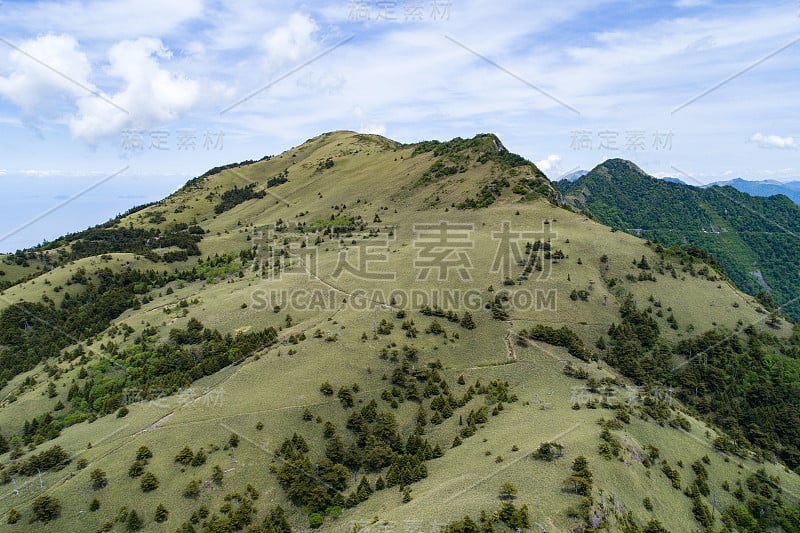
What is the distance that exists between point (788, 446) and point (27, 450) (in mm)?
103639

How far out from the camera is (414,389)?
6262 centimetres

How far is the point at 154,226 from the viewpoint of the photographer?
188m

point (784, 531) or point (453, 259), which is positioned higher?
point (453, 259)

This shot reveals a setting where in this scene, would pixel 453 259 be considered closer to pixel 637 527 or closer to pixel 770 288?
pixel 637 527

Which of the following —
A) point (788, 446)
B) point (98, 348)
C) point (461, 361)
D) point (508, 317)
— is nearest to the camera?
point (788, 446)

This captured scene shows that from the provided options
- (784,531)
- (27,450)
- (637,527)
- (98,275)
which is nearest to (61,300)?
(98,275)

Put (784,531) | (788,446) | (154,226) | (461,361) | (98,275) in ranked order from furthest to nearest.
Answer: (154,226), (98,275), (461,361), (788,446), (784,531)

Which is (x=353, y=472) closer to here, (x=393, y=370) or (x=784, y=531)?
(x=393, y=370)

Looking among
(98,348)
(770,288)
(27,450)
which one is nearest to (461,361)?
(27,450)

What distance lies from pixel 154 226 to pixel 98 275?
230 ft

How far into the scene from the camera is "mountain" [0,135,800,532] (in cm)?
4322

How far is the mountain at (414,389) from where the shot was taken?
43.2 m

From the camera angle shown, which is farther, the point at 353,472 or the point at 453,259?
the point at 453,259

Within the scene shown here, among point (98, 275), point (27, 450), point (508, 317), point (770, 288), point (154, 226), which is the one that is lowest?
point (770, 288)
